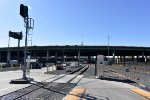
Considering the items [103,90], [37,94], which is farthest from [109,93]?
[37,94]

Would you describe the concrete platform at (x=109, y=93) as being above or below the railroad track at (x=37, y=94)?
below

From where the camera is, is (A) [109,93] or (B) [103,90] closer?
(A) [109,93]

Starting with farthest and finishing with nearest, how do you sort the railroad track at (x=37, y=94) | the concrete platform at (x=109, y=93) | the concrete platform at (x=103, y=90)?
the concrete platform at (x=103, y=90) → the concrete platform at (x=109, y=93) → the railroad track at (x=37, y=94)

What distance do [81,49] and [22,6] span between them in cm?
13211

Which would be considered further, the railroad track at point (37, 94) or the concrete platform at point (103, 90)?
the concrete platform at point (103, 90)

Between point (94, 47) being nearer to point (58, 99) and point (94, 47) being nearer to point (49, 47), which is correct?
point (49, 47)

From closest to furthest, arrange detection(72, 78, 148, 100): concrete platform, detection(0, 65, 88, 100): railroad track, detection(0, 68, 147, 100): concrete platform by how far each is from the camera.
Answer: detection(0, 65, 88, 100): railroad track
detection(72, 78, 148, 100): concrete platform
detection(0, 68, 147, 100): concrete platform

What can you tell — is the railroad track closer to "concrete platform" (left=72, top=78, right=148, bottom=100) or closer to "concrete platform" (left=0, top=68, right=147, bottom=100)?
"concrete platform" (left=0, top=68, right=147, bottom=100)

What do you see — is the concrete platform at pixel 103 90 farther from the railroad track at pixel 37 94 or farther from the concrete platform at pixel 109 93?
the railroad track at pixel 37 94

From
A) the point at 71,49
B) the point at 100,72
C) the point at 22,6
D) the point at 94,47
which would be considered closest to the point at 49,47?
the point at 71,49

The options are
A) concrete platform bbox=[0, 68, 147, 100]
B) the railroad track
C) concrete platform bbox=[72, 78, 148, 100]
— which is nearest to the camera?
the railroad track

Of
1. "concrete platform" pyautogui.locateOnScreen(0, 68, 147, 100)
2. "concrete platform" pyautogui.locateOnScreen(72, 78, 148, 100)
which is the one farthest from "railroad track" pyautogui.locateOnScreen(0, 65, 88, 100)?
"concrete platform" pyautogui.locateOnScreen(72, 78, 148, 100)

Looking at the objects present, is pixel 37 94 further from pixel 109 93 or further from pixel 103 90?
pixel 103 90

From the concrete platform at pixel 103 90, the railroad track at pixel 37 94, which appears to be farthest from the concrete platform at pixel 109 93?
the railroad track at pixel 37 94
